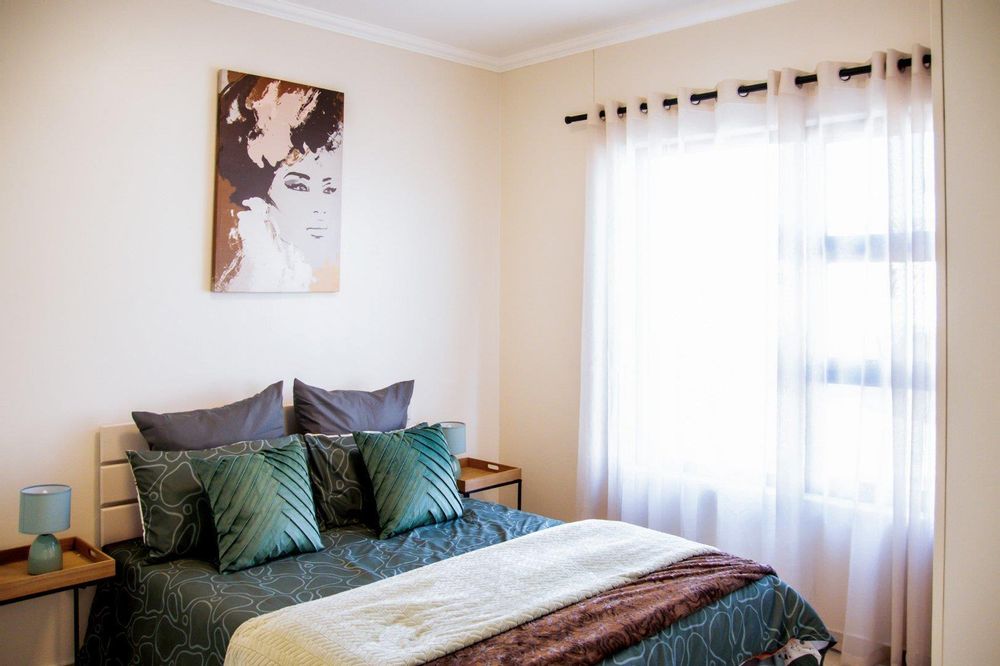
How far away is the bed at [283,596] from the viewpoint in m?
2.47

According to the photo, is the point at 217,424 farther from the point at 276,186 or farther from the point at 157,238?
the point at 276,186

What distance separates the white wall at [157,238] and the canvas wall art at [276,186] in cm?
7

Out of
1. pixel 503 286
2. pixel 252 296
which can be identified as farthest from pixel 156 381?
pixel 503 286

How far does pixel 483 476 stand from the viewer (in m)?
4.14

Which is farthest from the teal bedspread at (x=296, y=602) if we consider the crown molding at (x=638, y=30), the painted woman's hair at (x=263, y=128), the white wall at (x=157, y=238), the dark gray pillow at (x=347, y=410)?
the crown molding at (x=638, y=30)

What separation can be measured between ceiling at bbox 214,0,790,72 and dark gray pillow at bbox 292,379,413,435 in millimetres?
1657

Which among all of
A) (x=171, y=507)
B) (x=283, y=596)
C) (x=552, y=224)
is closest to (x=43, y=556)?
(x=171, y=507)

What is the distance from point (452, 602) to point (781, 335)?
181 cm

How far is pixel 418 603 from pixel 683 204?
2214 millimetres

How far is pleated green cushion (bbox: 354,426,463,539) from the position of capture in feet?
10.8

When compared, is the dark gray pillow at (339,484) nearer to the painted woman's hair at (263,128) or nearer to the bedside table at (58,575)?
the bedside table at (58,575)

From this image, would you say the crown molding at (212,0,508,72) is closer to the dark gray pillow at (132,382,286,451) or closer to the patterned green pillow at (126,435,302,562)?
the dark gray pillow at (132,382,286,451)

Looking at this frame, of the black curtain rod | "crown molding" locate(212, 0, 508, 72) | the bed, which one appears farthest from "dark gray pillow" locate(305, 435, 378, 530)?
the black curtain rod

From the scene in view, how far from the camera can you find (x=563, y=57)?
4383 mm
